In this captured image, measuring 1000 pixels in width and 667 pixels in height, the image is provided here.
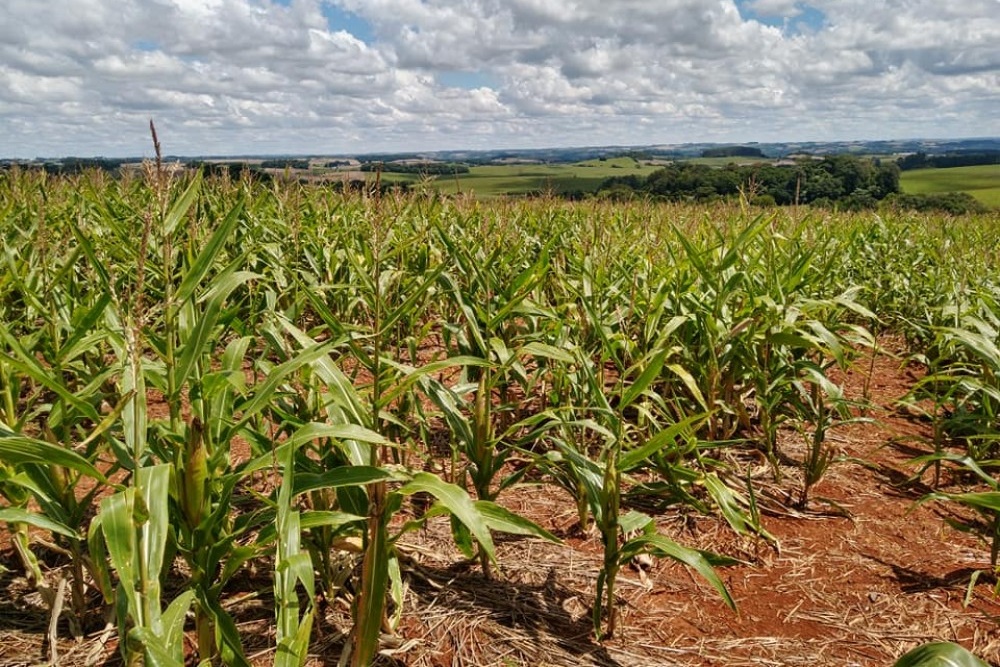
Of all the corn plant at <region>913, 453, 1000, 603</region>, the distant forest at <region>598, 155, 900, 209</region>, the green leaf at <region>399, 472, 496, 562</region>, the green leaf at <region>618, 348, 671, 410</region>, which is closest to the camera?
the green leaf at <region>399, 472, 496, 562</region>

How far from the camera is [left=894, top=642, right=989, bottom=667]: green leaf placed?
1.03 meters

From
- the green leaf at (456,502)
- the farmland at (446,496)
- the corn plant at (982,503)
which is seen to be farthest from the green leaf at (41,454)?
the corn plant at (982,503)

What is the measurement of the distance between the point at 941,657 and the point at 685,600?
1.14m

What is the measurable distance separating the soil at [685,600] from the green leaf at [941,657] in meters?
Answer: 0.84

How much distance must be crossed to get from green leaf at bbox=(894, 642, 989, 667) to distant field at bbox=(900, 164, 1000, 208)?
37.7 meters

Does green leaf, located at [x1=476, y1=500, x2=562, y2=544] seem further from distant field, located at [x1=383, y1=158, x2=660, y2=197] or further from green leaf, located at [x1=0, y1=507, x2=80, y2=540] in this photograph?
distant field, located at [x1=383, y1=158, x2=660, y2=197]

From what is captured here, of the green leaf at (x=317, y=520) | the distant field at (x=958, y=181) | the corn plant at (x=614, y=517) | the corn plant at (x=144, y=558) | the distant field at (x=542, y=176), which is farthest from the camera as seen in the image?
the distant field at (x=958, y=181)

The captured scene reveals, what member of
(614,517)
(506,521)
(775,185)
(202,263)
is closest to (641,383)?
(614,517)

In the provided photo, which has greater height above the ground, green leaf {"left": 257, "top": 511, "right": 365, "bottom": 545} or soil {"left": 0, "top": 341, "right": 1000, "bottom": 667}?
green leaf {"left": 257, "top": 511, "right": 365, "bottom": 545}

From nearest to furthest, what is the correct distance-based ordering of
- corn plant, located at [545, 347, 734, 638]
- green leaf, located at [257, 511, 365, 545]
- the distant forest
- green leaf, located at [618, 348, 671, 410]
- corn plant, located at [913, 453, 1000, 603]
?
1. green leaf, located at [257, 511, 365, 545]
2. corn plant, located at [913, 453, 1000, 603]
3. corn plant, located at [545, 347, 734, 638]
4. green leaf, located at [618, 348, 671, 410]
5. the distant forest

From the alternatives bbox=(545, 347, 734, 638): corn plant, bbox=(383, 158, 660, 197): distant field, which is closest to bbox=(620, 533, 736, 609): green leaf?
bbox=(545, 347, 734, 638): corn plant

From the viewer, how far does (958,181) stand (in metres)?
41.9

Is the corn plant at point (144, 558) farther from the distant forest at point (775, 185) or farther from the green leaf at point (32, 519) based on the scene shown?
the distant forest at point (775, 185)

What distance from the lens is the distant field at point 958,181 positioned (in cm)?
3541
